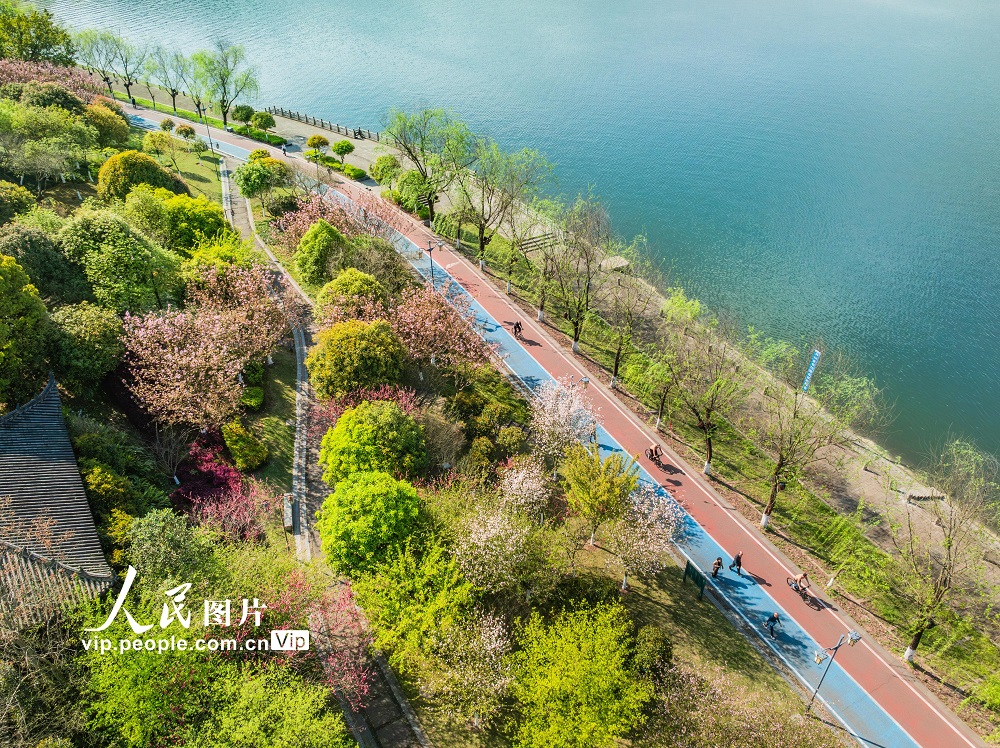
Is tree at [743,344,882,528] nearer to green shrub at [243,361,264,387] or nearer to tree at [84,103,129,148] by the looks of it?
green shrub at [243,361,264,387]

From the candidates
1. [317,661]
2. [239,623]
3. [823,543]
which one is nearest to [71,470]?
[239,623]

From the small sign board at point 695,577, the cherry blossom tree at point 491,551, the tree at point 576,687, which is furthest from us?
the small sign board at point 695,577

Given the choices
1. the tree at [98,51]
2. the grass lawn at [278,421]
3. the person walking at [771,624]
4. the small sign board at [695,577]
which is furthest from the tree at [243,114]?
the person walking at [771,624]

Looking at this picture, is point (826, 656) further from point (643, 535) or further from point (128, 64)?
point (128, 64)

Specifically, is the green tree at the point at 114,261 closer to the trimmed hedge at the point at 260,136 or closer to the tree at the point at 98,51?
the trimmed hedge at the point at 260,136

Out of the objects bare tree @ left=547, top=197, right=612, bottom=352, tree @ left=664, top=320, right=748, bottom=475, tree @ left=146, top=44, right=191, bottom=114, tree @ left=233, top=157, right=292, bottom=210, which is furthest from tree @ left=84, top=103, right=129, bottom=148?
tree @ left=664, top=320, right=748, bottom=475

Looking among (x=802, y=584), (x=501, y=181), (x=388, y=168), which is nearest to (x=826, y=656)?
(x=802, y=584)
